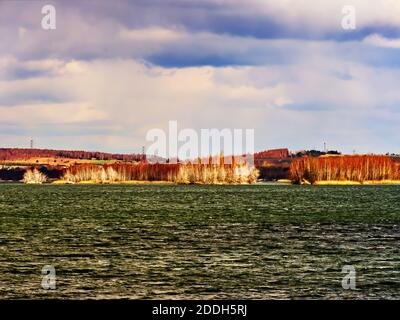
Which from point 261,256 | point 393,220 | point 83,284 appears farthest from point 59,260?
point 393,220

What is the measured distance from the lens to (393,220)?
88312 millimetres

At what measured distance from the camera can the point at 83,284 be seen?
35.1m

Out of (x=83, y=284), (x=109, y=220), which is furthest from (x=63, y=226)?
(x=83, y=284)

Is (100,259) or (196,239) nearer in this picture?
(100,259)

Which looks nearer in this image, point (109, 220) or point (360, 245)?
point (360, 245)
